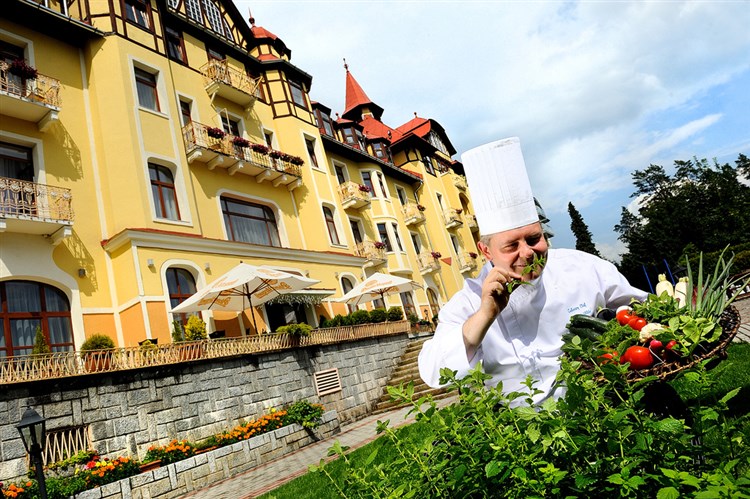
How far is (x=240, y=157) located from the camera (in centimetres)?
1755

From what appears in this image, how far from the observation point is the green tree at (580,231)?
73.4 m

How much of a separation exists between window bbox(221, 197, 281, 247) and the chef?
15735 millimetres

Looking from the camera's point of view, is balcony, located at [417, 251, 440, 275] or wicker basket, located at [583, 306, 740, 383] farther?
balcony, located at [417, 251, 440, 275]

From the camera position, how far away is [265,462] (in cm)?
1020

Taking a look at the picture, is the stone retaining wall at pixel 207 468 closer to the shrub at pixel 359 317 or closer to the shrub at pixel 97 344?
the shrub at pixel 97 344

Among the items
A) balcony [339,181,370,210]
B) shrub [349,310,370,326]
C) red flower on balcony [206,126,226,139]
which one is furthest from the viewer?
balcony [339,181,370,210]

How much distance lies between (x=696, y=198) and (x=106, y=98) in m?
65.4

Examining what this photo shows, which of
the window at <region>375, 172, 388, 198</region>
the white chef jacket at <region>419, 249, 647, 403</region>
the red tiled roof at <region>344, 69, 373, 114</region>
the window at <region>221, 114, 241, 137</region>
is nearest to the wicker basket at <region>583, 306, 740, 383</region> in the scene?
the white chef jacket at <region>419, 249, 647, 403</region>

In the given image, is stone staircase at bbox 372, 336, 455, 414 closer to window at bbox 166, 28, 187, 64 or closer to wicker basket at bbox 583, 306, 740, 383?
wicker basket at bbox 583, 306, 740, 383

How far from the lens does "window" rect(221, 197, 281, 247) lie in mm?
17594

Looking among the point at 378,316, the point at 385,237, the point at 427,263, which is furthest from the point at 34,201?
the point at 427,263

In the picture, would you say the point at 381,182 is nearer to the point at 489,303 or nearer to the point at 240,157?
the point at 240,157

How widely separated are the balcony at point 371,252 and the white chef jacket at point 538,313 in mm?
20592

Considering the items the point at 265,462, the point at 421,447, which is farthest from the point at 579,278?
the point at 265,462
